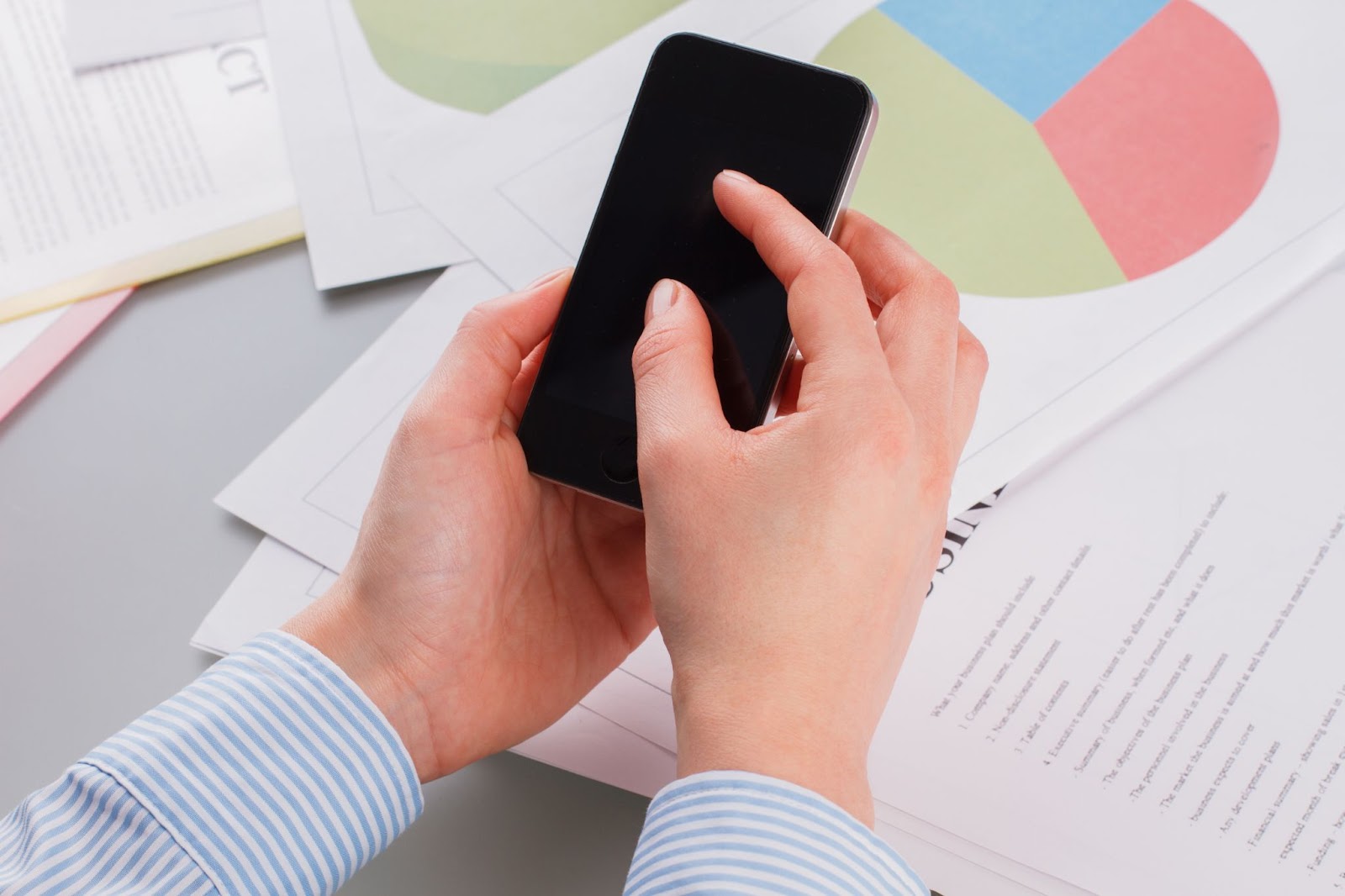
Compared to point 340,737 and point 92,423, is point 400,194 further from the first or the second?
point 340,737

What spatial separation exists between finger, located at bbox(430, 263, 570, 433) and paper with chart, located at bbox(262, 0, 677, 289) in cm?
15

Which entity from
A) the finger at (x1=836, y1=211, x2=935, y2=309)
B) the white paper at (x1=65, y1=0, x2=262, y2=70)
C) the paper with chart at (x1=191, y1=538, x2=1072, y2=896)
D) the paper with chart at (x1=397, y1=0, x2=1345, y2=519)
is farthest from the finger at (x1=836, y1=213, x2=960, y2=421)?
the white paper at (x1=65, y1=0, x2=262, y2=70)

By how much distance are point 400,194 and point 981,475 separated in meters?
0.40

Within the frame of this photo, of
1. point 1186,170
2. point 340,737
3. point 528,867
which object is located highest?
point 1186,170

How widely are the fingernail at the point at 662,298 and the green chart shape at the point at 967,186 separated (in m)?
0.20

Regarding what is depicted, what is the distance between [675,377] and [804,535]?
0.30ft

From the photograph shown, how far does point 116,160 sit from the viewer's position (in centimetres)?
66

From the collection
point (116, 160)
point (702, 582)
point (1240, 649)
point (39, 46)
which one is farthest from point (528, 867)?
point (39, 46)

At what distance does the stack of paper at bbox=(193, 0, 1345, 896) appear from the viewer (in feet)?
1.58

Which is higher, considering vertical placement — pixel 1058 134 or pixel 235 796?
pixel 1058 134

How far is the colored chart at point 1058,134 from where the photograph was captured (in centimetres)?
58

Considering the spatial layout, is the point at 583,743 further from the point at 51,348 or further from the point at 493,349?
the point at 51,348

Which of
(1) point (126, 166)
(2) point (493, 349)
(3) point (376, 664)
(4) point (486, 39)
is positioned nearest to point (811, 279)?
(2) point (493, 349)

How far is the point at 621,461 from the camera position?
47cm
